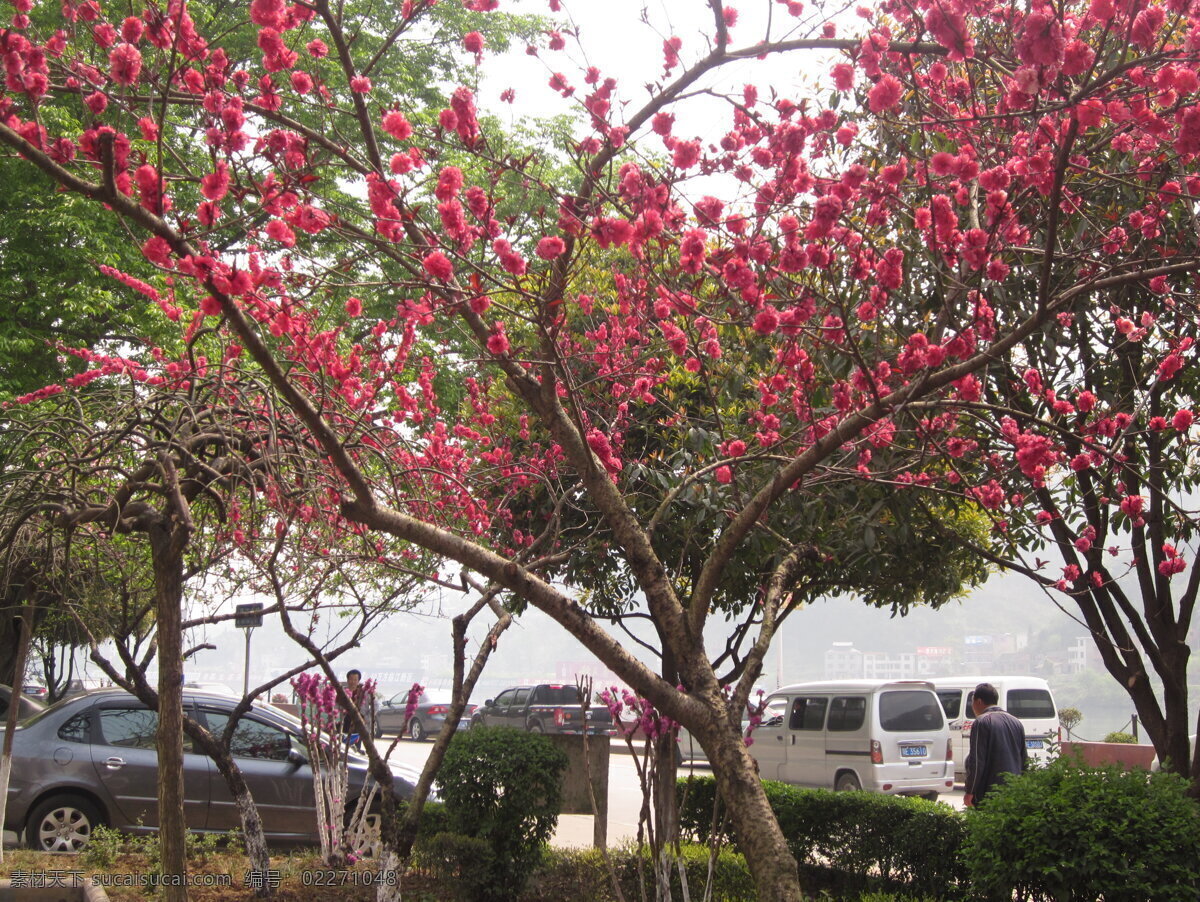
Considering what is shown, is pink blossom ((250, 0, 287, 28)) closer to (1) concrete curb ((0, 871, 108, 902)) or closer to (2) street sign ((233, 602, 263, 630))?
(2) street sign ((233, 602, 263, 630))

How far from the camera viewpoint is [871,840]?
22.3ft

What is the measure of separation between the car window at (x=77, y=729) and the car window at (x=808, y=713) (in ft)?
31.0

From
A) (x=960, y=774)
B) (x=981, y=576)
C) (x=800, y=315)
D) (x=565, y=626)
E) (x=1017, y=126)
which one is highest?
(x=1017, y=126)

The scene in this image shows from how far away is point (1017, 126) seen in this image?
464 centimetres

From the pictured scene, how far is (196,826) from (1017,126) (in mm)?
8173

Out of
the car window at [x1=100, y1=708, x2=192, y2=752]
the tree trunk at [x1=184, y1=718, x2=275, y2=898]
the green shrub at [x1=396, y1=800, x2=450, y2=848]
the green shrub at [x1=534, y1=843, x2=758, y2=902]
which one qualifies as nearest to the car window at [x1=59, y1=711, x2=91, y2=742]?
the car window at [x1=100, y1=708, x2=192, y2=752]

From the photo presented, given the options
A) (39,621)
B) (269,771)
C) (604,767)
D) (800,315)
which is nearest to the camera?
(800,315)

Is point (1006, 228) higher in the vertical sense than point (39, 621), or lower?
higher

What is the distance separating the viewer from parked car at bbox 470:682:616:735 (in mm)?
22672

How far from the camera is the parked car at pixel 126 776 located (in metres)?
8.14

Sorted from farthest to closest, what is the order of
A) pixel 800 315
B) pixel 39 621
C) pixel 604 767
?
pixel 39 621 → pixel 604 767 → pixel 800 315

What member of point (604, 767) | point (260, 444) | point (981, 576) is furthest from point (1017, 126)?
point (604, 767)

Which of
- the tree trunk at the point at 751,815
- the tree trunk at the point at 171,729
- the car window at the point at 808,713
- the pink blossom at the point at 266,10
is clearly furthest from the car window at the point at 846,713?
the pink blossom at the point at 266,10

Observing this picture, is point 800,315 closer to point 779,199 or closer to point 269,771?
point 779,199
